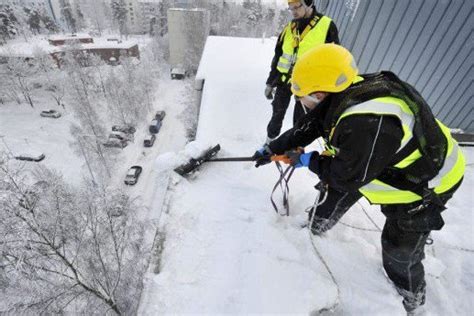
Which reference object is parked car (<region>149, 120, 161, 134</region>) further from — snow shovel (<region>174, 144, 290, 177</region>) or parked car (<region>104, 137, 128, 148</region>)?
snow shovel (<region>174, 144, 290, 177</region>)

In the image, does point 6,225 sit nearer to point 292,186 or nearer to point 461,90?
point 292,186

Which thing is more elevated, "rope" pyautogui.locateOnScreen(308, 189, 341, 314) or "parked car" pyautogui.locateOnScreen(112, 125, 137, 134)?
"rope" pyautogui.locateOnScreen(308, 189, 341, 314)

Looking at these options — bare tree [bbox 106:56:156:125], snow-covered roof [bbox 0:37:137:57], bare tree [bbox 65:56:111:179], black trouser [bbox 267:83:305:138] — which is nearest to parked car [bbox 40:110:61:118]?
bare tree [bbox 65:56:111:179]

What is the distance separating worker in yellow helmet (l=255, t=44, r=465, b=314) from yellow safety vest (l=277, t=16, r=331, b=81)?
4.78 feet

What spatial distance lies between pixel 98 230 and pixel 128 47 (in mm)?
25351

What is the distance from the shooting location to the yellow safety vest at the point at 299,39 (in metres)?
2.94

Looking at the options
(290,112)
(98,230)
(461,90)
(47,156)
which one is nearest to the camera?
(461,90)

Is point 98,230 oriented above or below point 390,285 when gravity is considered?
below

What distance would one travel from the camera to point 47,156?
15.0 m

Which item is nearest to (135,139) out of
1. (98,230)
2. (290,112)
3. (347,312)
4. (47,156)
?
(47,156)

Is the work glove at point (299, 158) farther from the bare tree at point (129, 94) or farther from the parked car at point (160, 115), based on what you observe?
the bare tree at point (129, 94)

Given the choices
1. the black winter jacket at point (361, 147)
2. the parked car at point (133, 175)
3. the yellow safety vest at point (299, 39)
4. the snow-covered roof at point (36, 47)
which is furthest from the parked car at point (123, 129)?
the black winter jacket at point (361, 147)

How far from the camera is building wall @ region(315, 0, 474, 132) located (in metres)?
3.45

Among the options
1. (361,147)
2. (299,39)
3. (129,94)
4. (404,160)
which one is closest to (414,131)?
(404,160)
